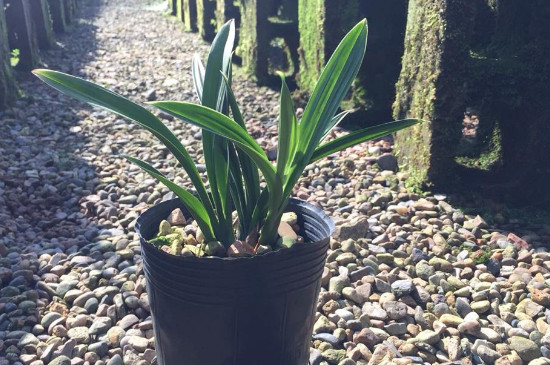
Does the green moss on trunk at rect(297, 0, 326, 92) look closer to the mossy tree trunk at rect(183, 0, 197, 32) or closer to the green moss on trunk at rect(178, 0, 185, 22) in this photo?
the mossy tree trunk at rect(183, 0, 197, 32)

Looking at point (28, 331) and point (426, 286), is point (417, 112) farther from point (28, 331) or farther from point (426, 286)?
point (28, 331)

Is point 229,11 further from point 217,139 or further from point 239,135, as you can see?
point 239,135

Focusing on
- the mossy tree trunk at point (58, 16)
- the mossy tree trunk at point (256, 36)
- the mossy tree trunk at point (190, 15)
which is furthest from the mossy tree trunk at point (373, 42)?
the mossy tree trunk at point (58, 16)

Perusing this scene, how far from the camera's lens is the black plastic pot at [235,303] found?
1.44 metres

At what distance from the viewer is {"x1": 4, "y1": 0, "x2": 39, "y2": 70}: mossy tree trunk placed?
18.0 feet

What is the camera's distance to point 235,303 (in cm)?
147

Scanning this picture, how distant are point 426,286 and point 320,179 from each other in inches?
46.3

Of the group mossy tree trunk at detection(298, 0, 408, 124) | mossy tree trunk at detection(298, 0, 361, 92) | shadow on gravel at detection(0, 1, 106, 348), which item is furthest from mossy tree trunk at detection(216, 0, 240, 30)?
mossy tree trunk at detection(298, 0, 408, 124)

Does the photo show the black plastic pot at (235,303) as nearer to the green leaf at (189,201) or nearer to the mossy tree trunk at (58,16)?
the green leaf at (189,201)

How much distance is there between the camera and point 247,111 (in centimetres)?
474

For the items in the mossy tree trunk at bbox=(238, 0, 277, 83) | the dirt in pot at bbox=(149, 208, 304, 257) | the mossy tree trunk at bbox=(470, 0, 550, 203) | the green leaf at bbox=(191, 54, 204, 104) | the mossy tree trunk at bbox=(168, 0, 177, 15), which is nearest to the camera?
the dirt in pot at bbox=(149, 208, 304, 257)

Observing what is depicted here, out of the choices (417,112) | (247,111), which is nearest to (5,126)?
(247,111)

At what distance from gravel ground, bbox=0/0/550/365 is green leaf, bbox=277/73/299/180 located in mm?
795

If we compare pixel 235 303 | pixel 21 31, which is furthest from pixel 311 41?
pixel 235 303
